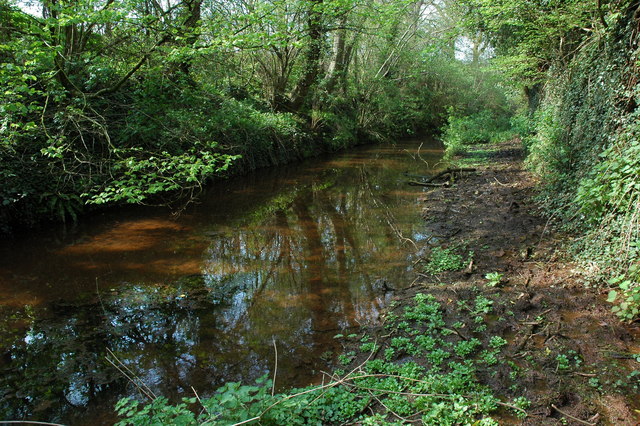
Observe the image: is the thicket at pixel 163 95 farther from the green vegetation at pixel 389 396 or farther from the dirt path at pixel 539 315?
the green vegetation at pixel 389 396

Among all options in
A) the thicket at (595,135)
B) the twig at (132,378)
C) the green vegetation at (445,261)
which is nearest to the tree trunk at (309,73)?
the thicket at (595,135)

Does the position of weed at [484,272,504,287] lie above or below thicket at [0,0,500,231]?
below

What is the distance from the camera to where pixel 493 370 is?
3.42 m

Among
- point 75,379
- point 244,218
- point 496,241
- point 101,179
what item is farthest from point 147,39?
point 496,241

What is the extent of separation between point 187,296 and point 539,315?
447 cm

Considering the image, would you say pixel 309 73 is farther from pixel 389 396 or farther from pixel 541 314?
pixel 389 396

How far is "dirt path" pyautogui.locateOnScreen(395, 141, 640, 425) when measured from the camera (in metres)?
2.99

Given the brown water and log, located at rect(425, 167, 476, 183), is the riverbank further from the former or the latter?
log, located at rect(425, 167, 476, 183)

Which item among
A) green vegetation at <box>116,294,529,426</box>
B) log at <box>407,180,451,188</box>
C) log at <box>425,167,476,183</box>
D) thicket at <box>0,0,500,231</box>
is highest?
thicket at <box>0,0,500,231</box>

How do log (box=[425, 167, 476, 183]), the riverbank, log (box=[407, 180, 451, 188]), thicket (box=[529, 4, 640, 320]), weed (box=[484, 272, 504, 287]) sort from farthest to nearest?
log (box=[425, 167, 476, 183]), log (box=[407, 180, 451, 188]), weed (box=[484, 272, 504, 287]), thicket (box=[529, 4, 640, 320]), the riverbank

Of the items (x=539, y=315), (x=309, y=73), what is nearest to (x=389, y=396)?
(x=539, y=315)

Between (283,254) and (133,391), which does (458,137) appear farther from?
(133,391)

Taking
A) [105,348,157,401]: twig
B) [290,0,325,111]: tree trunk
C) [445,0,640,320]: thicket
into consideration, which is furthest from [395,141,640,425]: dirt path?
[290,0,325,111]: tree trunk

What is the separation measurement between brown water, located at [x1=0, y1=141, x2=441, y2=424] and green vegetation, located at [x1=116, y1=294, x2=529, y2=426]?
547 millimetres
